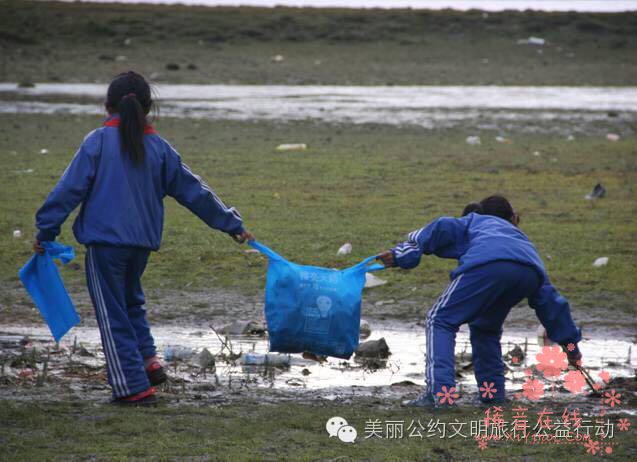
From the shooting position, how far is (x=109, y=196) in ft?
16.3

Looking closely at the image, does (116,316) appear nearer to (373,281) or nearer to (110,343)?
(110,343)

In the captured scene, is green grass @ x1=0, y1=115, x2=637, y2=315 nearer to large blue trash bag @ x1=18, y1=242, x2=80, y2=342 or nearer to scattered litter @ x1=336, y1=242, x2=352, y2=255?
scattered litter @ x1=336, y1=242, x2=352, y2=255

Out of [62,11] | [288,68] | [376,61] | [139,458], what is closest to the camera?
[139,458]

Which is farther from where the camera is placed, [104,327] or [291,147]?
[291,147]

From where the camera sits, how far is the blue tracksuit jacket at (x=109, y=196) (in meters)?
4.95

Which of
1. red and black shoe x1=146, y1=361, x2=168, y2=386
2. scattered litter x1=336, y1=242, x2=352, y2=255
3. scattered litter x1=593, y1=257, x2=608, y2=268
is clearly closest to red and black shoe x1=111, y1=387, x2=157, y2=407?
red and black shoe x1=146, y1=361, x2=168, y2=386

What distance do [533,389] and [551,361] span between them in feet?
0.59

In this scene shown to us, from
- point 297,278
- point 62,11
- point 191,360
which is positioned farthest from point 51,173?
point 62,11

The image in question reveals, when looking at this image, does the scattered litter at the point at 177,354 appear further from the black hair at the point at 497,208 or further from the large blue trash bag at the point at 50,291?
the black hair at the point at 497,208

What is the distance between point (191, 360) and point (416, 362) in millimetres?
1289

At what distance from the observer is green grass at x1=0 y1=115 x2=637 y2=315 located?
8.37 m

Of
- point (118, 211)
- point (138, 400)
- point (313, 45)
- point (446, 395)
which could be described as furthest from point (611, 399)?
point (313, 45)

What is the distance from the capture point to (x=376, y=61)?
101ft

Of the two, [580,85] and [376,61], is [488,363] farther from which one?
[376,61]
